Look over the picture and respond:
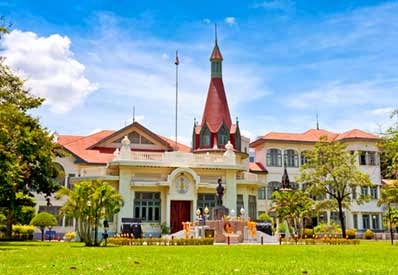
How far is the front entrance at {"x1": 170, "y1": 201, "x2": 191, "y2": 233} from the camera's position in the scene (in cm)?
3788

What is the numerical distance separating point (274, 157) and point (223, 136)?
802cm

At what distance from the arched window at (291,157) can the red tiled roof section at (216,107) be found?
815 centimetres

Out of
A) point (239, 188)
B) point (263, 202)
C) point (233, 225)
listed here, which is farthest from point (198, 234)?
point (263, 202)

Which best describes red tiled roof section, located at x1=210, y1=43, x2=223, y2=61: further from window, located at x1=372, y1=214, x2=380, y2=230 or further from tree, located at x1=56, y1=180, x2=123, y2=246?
tree, located at x1=56, y1=180, x2=123, y2=246

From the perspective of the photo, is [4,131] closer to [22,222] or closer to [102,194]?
[102,194]

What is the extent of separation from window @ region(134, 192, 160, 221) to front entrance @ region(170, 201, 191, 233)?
3.72 ft

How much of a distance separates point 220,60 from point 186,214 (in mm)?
17554

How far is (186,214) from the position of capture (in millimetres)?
38406

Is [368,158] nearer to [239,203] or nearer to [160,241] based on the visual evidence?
[239,203]

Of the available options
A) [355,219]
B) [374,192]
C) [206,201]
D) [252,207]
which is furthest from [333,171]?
[374,192]

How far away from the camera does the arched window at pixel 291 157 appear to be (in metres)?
52.1

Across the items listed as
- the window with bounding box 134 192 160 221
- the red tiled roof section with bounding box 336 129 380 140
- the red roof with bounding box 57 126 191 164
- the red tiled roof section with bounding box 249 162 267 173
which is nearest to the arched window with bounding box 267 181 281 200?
the red tiled roof section with bounding box 249 162 267 173

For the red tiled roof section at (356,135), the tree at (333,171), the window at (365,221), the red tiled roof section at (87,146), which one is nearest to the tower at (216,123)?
the red tiled roof section at (87,146)

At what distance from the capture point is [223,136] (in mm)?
46344
